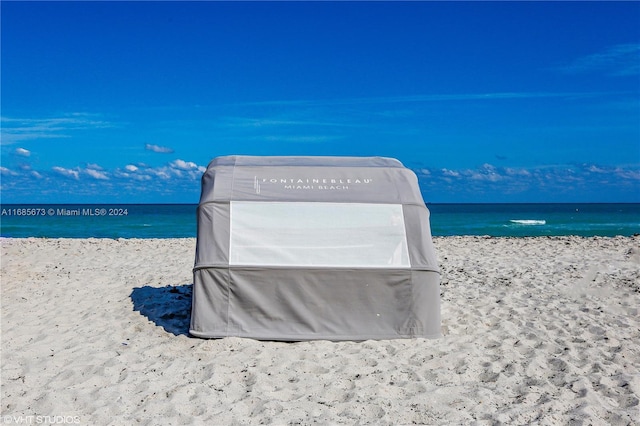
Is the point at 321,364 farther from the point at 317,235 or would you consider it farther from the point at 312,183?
the point at 312,183

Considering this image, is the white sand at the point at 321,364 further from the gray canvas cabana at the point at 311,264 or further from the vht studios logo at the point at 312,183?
the vht studios logo at the point at 312,183

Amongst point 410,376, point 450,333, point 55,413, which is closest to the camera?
point 55,413

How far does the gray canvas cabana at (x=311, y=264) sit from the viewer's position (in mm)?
6371

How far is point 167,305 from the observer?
7.87 m

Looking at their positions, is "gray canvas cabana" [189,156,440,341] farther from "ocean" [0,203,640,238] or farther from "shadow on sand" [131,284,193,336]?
"ocean" [0,203,640,238]

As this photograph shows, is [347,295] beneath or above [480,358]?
above

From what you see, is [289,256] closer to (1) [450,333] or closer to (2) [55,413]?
(1) [450,333]

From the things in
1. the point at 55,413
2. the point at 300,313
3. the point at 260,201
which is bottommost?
the point at 55,413

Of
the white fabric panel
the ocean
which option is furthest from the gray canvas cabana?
the ocean

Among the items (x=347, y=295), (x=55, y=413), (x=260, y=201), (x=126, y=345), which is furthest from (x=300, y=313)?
(x=55, y=413)

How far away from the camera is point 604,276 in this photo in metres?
10.3

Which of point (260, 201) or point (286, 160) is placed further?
point (286, 160)

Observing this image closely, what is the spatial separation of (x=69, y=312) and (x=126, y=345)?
Answer: 1.96m

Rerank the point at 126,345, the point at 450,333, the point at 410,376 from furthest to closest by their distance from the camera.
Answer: the point at 450,333 → the point at 126,345 → the point at 410,376
